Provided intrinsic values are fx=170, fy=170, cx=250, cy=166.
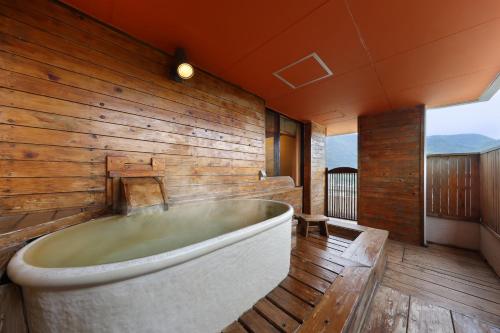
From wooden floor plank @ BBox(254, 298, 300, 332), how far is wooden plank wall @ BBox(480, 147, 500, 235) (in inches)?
123

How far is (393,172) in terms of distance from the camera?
11.0 feet

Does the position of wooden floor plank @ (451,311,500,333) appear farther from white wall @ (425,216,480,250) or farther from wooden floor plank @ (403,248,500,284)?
white wall @ (425,216,480,250)

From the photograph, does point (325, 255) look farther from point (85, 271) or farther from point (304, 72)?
point (304, 72)

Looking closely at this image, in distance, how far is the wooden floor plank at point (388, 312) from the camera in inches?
53.0

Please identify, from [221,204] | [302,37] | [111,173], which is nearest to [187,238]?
[221,204]

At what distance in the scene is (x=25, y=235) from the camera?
93cm

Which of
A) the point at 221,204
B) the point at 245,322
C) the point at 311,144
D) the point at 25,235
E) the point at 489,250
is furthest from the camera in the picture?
the point at 311,144

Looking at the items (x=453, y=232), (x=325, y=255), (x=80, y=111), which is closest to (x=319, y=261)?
(x=325, y=255)

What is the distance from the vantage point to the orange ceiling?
1.32 meters

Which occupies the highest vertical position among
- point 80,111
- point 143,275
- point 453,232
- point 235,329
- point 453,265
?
point 80,111

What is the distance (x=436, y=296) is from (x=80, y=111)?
373 centimetres

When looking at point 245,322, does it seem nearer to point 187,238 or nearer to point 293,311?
point 293,311

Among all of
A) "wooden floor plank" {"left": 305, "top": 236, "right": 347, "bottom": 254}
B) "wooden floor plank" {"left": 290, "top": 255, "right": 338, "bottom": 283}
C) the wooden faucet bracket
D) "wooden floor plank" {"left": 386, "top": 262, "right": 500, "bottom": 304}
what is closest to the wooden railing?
"wooden floor plank" {"left": 386, "top": 262, "right": 500, "bottom": 304}

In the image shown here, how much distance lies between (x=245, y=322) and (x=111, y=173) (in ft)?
5.14
